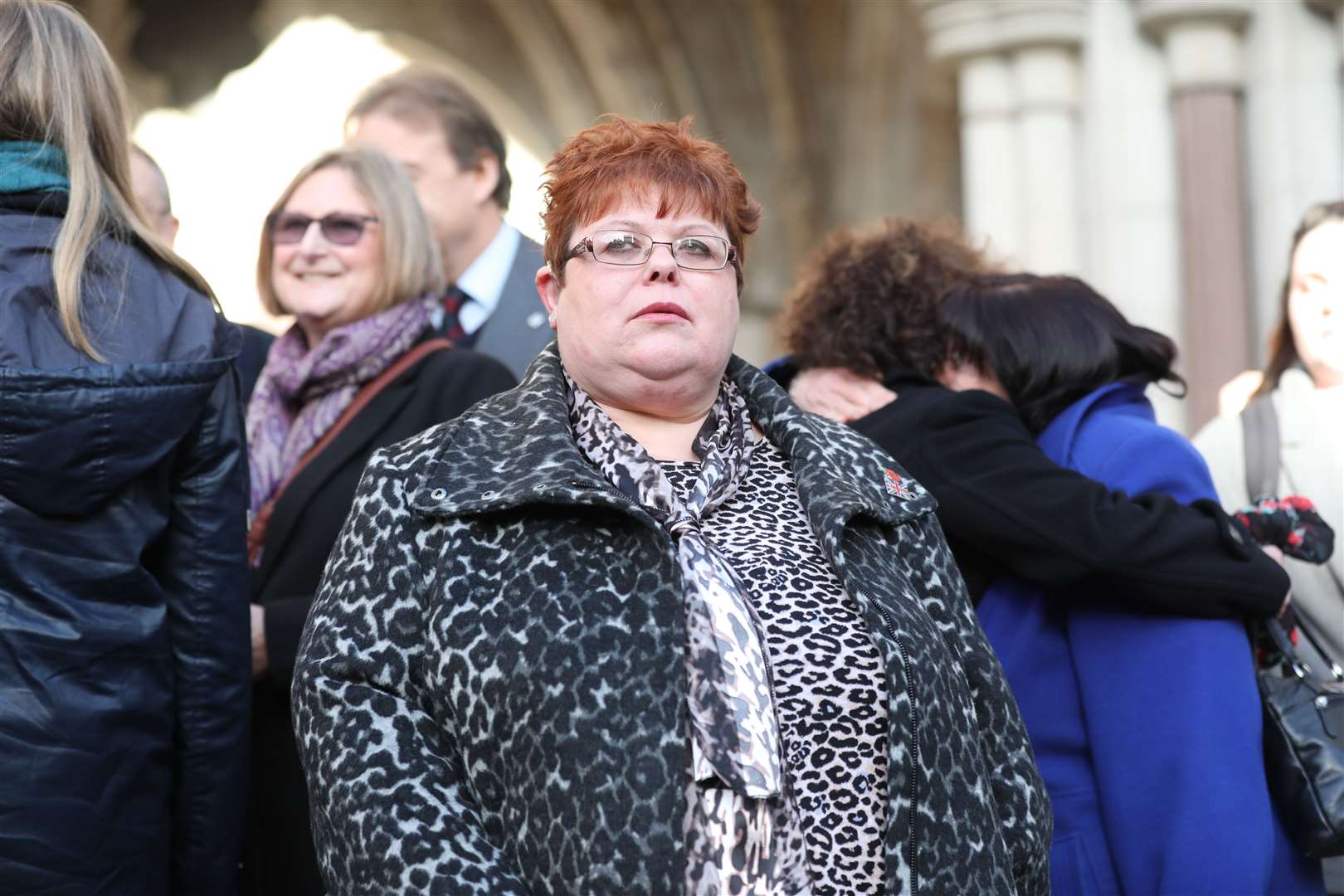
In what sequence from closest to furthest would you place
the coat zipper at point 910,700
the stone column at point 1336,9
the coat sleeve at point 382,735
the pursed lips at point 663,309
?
the coat sleeve at point 382,735 → the coat zipper at point 910,700 → the pursed lips at point 663,309 → the stone column at point 1336,9

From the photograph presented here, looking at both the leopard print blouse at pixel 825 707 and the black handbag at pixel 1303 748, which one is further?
the black handbag at pixel 1303 748

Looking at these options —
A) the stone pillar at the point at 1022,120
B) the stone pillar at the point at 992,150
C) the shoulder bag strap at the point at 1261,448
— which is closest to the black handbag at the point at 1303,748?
the shoulder bag strap at the point at 1261,448

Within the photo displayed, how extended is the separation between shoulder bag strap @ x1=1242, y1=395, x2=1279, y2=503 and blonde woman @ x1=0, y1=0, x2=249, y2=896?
2.01m

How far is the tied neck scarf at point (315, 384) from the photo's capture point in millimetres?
3066

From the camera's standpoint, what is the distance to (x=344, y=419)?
3045 millimetres

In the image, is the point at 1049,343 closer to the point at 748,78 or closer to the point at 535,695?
the point at 535,695

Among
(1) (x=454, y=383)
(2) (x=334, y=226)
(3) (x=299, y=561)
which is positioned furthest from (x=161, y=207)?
(3) (x=299, y=561)

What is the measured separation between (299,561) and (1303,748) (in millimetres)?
1750

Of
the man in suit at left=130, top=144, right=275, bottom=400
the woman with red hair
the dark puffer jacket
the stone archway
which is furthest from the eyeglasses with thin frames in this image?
the stone archway

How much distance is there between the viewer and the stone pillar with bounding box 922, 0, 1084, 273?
6398 millimetres

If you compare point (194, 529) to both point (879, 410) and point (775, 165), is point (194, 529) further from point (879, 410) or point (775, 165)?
point (775, 165)

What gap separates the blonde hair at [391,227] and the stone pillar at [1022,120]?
11.3 feet

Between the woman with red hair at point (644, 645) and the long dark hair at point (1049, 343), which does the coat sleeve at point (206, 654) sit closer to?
the woman with red hair at point (644, 645)

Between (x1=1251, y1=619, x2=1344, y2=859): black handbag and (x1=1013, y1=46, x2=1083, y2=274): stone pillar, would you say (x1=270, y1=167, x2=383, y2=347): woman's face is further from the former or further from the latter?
(x1=1013, y1=46, x2=1083, y2=274): stone pillar
